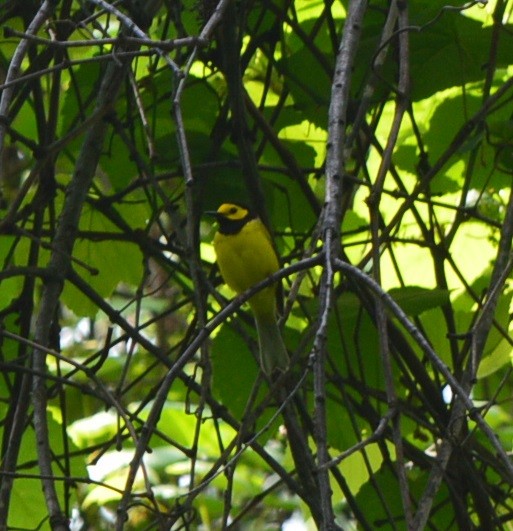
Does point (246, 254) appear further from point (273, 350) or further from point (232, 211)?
point (273, 350)

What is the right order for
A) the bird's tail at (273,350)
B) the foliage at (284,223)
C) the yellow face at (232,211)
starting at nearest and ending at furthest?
the foliage at (284,223) < the bird's tail at (273,350) < the yellow face at (232,211)

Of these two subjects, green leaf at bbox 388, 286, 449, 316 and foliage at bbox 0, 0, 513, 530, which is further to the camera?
green leaf at bbox 388, 286, 449, 316

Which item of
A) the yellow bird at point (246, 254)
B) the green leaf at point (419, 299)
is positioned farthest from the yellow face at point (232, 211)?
the green leaf at point (419, 299)

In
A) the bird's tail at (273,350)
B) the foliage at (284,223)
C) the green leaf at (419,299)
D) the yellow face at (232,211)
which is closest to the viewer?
the foliage at (284,223)

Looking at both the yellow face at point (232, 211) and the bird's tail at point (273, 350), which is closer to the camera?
the bird's tail at point (273, 350)

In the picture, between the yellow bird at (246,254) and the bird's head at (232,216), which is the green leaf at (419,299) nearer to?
the yellow bird at (246,254)

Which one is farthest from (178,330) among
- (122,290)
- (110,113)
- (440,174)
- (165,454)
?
(110,113)

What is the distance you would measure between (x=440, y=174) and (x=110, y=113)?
47.2 inches

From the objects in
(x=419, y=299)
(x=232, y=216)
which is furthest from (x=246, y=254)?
(x=419, y=299)

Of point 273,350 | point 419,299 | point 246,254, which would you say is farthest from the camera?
point 246,254

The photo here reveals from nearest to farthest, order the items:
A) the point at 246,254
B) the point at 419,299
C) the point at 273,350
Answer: the point at 419,299, the point at 273,350, the point at 246,254

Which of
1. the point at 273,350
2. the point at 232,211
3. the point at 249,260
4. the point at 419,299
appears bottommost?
the point at 419,299

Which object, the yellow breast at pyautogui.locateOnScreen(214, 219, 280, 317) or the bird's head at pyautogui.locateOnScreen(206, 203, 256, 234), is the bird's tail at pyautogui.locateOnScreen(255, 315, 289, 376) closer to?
the yellow breast at pyautogui.locateOnScreen(214, 219, 280, 317)

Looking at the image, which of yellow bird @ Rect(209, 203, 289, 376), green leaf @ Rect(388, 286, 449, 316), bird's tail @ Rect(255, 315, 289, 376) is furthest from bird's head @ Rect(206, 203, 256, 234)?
green leaf @ Rect(388, 286, 449, 316)
